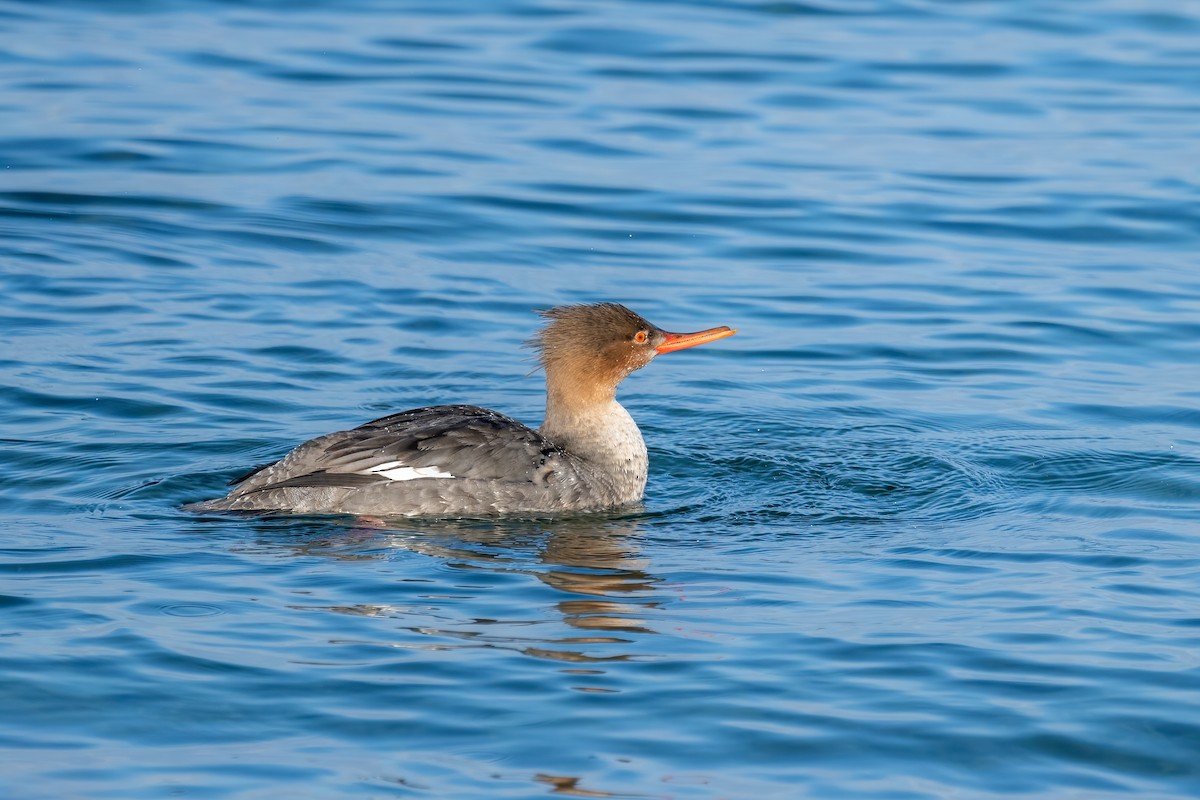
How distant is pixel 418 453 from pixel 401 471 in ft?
0.43

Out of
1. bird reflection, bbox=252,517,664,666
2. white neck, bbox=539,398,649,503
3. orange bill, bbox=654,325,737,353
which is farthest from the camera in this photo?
orange bill, bbox=654,325,737,353

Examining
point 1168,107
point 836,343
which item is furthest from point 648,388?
point 1168,107

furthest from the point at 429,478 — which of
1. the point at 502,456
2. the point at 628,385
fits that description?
the point at 628,385

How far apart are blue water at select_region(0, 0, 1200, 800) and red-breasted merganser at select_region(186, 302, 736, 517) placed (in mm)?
222

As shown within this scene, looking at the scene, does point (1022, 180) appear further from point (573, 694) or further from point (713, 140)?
point (573, 694)

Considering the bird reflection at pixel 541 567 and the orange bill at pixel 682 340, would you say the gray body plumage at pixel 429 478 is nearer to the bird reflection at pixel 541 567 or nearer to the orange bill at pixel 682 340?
the bird reflection at pixel 541 567

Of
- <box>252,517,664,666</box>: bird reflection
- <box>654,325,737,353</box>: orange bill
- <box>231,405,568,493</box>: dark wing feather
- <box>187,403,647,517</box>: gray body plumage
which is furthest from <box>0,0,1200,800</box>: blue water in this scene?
<box>654,325,737,353</box>: orange bill

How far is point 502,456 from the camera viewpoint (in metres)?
9.35

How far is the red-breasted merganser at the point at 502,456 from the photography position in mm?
9141

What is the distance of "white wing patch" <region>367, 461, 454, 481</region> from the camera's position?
915 cm

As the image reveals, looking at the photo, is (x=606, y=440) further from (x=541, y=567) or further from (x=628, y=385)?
(x=628, y=385)

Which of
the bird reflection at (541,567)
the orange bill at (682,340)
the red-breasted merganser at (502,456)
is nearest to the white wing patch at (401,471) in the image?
the red-breasted merganser at (502,456)

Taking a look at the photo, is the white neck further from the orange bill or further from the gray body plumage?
the orange bill

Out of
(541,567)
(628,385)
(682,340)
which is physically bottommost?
(541,567)
